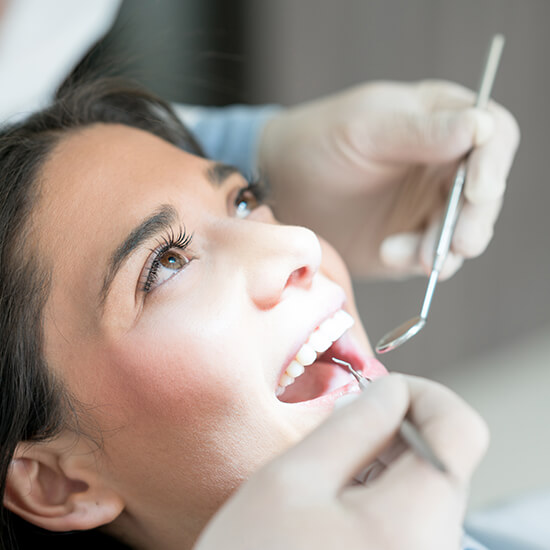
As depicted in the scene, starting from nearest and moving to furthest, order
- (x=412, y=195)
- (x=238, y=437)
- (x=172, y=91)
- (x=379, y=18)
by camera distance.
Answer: (x=238, y=437) → (x=412, y=195) → (x=379, y=18) → (x=172, y=91)

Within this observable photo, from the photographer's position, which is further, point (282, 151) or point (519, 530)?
point (282, 151)

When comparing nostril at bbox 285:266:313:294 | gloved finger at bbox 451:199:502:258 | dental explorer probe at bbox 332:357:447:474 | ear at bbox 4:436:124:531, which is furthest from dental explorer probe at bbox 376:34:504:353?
ear at bbox 4:436:124:531

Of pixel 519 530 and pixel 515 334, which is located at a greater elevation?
pixel 519 530

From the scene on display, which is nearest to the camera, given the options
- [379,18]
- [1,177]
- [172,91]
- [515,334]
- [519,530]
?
[1,177]

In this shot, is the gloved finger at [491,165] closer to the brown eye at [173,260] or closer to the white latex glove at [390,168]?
the white latex glove at [390,168]

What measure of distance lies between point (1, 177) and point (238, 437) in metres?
0.41

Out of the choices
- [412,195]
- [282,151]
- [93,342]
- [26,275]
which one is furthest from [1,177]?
[412,195]

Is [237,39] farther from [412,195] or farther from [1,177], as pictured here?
[1,177]

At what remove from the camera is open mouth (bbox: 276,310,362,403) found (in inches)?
30.0

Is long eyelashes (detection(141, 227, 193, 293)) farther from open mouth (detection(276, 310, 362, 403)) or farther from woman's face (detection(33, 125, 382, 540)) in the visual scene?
open mouth (detection(276, 310, 362, 403))

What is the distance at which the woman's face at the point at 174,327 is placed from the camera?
72cm

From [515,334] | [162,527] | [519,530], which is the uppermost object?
[162,527]

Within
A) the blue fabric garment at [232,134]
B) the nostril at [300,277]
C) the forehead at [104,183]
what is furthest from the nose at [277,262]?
the blue fabric garment at [232,134]

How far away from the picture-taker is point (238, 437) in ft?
2.35
